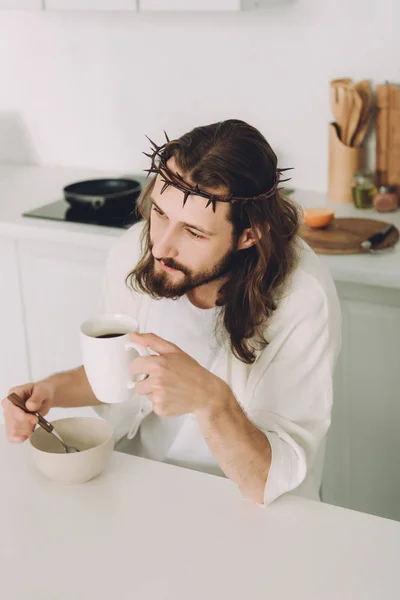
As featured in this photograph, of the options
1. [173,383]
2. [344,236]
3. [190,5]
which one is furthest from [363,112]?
[173,383]

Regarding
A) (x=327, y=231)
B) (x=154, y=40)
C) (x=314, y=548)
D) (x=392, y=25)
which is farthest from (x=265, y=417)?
(x=154, y=40)

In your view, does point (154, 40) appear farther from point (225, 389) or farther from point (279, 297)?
point (225, 389)

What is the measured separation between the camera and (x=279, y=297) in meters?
1.48

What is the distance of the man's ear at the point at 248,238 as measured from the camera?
56.4 inches

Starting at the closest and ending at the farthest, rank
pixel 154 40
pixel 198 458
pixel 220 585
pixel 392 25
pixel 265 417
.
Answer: pixel 220 585 < pixel 265 417 < pixel 198 458 < pixel 392 25 < pixel 154 40

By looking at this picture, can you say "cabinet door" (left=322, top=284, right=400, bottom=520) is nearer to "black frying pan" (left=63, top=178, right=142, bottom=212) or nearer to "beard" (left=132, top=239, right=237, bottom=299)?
"beard" (left=132, top=239, right=237, bottom=299)

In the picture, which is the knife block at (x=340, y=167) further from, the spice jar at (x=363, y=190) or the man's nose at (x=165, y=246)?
the man's nose at (x=165, y=246)

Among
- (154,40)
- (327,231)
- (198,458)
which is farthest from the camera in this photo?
(154,40)

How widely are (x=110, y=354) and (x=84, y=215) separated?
1.37m

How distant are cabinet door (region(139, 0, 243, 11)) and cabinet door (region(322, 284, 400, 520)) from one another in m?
0.78

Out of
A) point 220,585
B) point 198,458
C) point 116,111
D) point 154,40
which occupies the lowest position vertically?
point 198,458

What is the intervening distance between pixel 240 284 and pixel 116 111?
150 centimetres

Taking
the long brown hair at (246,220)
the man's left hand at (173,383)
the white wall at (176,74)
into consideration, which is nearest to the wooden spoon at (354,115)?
the white wall at (176,74)

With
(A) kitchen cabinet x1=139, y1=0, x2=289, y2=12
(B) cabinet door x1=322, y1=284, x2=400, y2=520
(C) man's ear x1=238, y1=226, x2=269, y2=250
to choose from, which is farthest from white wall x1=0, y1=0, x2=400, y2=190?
(C) man's ear x1=238, y1=226, x2=269, y2=250
